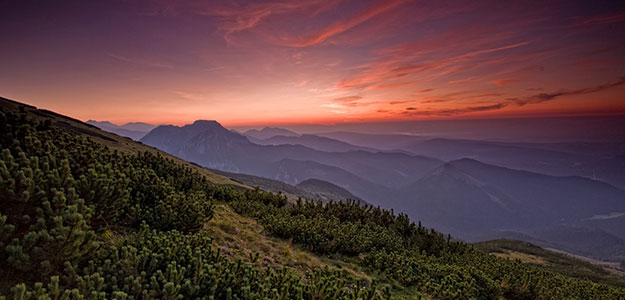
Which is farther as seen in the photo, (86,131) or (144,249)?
(86,131)

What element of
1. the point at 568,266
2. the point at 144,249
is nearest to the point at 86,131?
the point at 144,249

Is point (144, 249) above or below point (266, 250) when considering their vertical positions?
above

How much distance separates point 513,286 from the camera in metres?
8.87

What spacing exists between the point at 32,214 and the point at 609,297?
1808cm

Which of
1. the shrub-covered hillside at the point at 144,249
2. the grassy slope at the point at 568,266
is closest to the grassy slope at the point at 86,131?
the shrub-covered hillside at the point at 144,249

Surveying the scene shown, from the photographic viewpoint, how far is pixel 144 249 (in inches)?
177

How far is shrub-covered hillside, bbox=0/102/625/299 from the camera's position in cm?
381

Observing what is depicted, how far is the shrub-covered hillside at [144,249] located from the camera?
3.81 metres

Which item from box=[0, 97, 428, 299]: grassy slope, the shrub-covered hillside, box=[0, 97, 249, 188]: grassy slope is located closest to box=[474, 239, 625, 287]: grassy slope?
the shrub-covered hillside

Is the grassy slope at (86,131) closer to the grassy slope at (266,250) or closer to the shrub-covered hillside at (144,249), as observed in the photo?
the grassy slope at (266,250)

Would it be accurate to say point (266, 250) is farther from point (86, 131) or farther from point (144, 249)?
point (86, 131)

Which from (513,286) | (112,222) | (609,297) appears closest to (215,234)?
(112,222)

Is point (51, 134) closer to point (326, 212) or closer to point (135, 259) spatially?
point (135, 259)

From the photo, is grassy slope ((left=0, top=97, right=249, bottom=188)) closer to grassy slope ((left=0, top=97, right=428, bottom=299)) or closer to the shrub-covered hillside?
grassy slope ((left=0, top=97, right=428, bottom=299))
